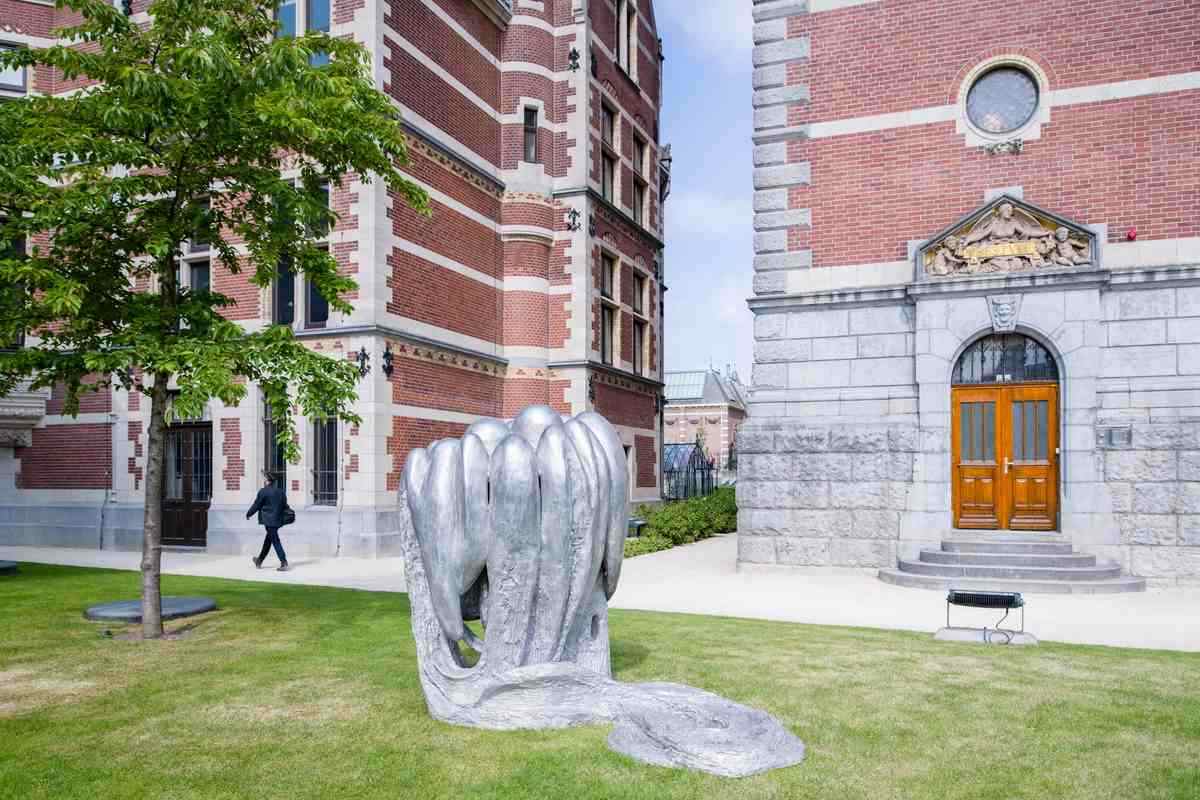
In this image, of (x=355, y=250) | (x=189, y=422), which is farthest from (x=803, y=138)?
(x=189, y=422)

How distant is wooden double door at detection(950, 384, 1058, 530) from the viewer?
12500 millimetres

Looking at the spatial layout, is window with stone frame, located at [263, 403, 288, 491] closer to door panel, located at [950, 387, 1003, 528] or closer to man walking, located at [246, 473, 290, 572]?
man walking, located at [246, 473, 290, 572]

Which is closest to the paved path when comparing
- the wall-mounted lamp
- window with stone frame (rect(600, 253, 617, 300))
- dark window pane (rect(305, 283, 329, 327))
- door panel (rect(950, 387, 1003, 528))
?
door panel (rect(950, 387, 1003, 528))

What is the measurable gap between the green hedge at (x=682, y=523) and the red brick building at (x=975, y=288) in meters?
4.68

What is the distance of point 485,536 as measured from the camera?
5625 millimetres

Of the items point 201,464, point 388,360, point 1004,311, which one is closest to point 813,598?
point 1004,311

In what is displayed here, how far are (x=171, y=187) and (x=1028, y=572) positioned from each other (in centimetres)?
1072

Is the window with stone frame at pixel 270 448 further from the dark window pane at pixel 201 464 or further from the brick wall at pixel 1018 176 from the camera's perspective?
the brick wall at pixel 1018 176

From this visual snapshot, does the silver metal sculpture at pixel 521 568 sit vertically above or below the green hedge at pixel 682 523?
above

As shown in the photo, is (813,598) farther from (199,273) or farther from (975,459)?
(199,273)

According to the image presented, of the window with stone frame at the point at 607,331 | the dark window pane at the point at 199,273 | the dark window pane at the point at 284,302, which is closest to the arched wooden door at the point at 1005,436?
the dark window pane at the point at 284,302

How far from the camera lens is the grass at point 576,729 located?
14.9ft

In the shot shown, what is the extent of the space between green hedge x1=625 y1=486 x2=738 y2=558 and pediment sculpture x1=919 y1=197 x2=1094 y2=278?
24.8ft

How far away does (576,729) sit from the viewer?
5.39 metres
